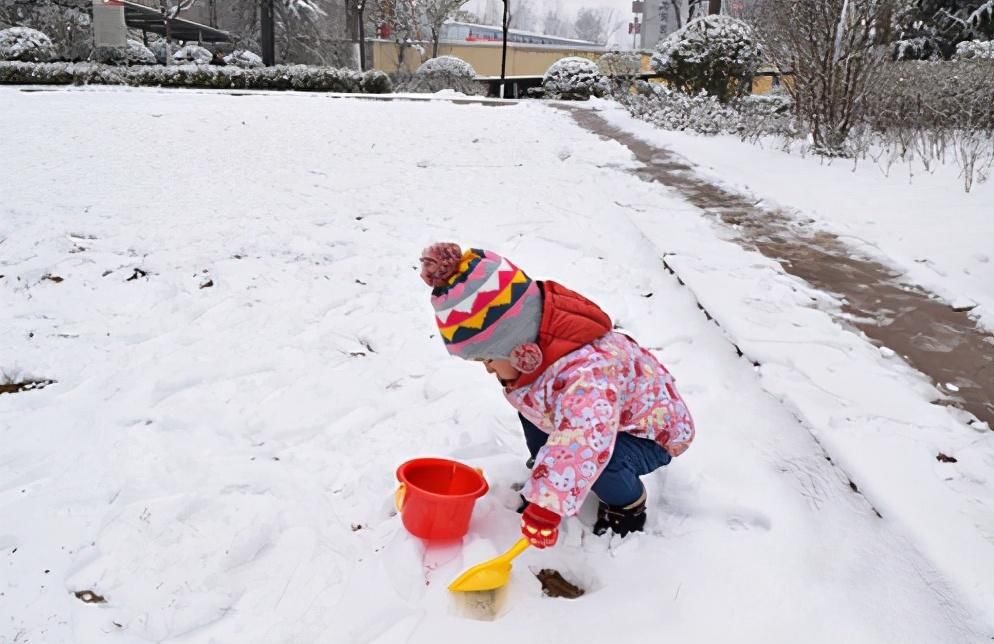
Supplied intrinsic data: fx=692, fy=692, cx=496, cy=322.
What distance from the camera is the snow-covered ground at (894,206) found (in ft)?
11.4

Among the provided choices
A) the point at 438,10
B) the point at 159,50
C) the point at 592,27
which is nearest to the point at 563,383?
the point at 159,50

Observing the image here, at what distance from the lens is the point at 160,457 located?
6.86 ft

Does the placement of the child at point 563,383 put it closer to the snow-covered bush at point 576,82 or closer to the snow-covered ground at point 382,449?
the snow-covered ground at point 382,449

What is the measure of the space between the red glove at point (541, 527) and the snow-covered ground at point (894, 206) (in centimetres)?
234

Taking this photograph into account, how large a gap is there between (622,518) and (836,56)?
6.41 meters

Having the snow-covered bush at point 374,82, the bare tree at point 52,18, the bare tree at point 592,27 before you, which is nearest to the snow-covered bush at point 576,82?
the snow-covered bush at point 374,82

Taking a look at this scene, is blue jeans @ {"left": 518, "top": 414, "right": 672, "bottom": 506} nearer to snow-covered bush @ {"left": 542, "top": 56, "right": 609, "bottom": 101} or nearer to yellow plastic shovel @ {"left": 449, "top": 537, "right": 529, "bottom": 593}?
yellow plastic shovel @ {"left": 449, "top": 537, "right": 529, "bottom": 593}

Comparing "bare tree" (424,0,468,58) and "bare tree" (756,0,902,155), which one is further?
"bare tree" (424,0,468,58)

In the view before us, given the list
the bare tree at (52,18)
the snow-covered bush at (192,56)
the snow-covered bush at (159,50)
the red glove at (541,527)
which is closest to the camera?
the red glove at (541,527)

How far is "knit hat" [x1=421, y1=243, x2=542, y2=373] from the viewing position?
163 centimetres

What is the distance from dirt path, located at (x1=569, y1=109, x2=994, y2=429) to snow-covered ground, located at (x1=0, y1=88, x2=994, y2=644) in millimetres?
138

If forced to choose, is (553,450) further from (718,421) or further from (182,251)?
(182,251)

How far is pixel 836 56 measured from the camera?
662 centimetres

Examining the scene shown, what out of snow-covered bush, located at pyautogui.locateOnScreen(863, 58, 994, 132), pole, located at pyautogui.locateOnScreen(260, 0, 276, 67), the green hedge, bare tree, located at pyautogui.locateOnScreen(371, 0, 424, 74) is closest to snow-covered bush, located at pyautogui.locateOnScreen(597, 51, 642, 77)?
the green hedge
